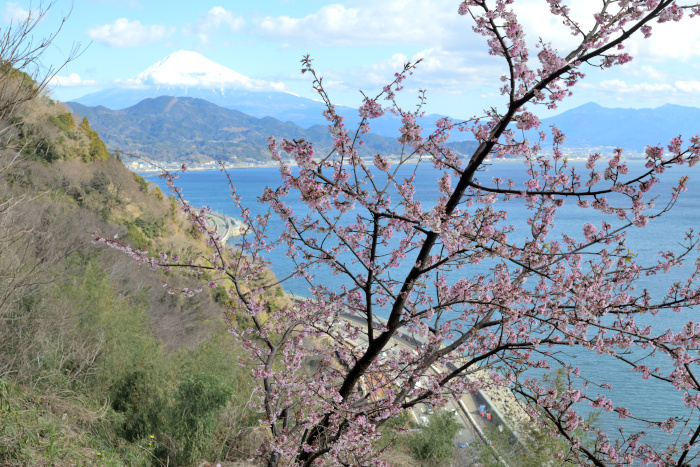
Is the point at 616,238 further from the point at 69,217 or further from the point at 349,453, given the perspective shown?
the point at 69,217

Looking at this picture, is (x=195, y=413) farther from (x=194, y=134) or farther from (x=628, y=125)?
(x=194, y=134)

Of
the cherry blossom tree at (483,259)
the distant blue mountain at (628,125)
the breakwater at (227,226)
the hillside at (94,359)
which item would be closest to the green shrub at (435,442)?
the hillside at (94,359)

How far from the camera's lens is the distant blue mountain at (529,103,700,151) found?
118812 mm

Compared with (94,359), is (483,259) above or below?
above

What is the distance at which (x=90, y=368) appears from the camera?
7734 mm

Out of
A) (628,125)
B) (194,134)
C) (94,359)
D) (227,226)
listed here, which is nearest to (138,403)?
(94,359)

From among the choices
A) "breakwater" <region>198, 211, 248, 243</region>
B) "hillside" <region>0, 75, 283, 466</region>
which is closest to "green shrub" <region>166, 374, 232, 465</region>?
"hillside" <region>0, 75, 283, 466</region>

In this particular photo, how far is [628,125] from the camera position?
13938cm

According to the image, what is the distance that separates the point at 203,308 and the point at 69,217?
18.4ft

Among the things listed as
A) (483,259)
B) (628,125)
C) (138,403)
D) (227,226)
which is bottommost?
(227,226)

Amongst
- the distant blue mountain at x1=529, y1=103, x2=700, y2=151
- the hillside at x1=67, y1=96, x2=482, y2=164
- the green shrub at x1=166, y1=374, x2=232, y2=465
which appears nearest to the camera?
the green shrub at x1=166, y1=374, x2=232, y2=465

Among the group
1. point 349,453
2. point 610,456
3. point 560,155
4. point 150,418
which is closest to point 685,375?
point 610,456

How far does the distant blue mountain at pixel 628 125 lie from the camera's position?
119 metres

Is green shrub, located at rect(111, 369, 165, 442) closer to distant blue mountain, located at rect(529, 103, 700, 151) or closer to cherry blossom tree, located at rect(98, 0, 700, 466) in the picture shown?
cherry blossom tree, located at rect(98, 0, 700, 466)
